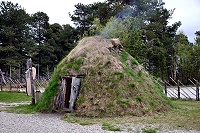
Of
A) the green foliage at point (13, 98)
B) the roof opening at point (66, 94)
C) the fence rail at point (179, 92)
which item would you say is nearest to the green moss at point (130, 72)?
the roof opening at point (66, 94)

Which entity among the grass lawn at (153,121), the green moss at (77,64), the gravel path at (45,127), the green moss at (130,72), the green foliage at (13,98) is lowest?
the green foliage at (13,98)

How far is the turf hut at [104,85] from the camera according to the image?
11000mm

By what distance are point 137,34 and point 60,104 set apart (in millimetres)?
20637

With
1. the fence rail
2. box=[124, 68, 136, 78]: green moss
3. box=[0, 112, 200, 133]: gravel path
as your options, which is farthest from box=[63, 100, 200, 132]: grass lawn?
the fence rail

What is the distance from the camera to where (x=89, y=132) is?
306 inches

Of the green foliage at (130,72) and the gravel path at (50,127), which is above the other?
the green foliage at (130,72)

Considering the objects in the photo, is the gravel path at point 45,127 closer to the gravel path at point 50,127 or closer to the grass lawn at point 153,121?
the gravel path at point 50,127

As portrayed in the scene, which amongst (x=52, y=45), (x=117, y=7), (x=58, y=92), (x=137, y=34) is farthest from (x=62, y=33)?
(x=58, y=92)

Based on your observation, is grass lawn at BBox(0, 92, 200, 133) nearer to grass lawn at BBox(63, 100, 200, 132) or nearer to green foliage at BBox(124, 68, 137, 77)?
grass lawn at BBox(63, 100, 200, 132)

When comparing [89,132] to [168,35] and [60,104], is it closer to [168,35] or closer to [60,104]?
[60,104]

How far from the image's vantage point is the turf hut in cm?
1100

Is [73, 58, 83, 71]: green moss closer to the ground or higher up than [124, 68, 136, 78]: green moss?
higher up

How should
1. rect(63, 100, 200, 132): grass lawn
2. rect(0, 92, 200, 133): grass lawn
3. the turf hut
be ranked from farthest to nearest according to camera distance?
the turf hut < rect(63, 100, 200, 132): grass lawn < rect(0, 92, 200, 133): grass lawn

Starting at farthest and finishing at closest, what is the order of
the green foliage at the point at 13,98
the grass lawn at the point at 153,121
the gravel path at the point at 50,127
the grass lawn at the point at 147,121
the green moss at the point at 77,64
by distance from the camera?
the green foliage at the point at 13,98 → the green moss at the point at 77,64 → the grass lawn at the point at 153,121 → the grass lawn at the point at 147,121 → the gravel path at the point at 50,127
